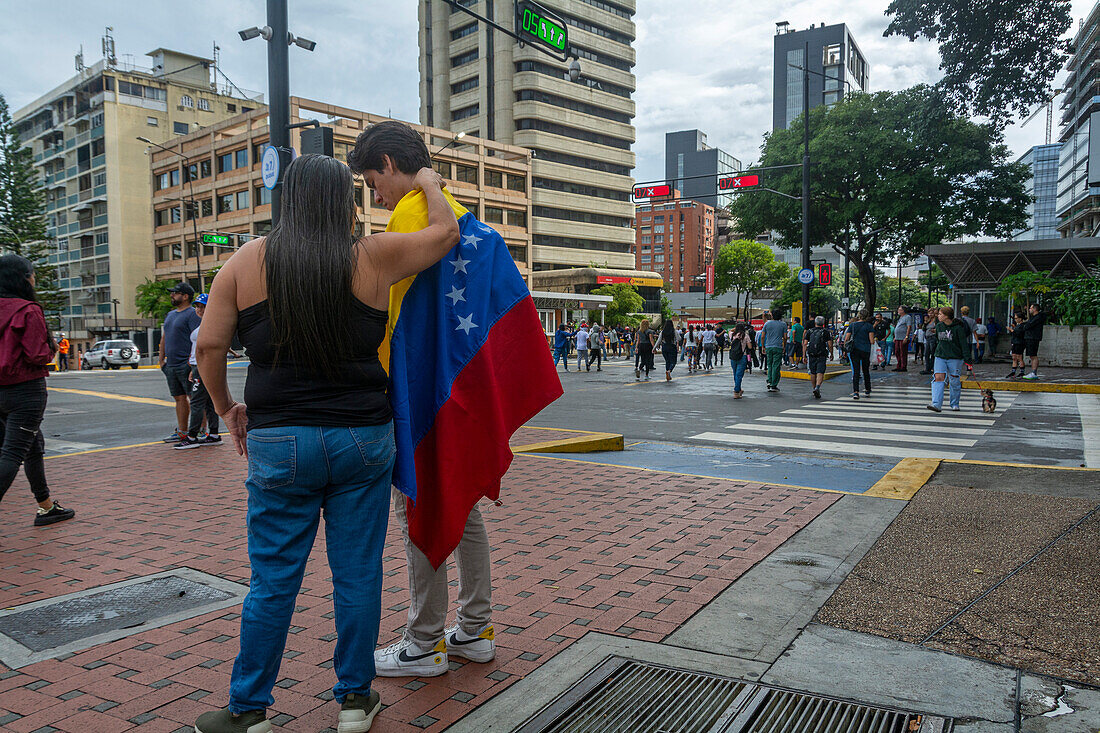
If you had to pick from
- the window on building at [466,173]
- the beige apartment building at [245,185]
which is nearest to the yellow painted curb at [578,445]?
the beige apartment building at [245,185]

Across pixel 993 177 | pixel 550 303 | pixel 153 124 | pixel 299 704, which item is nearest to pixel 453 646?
pixel 299 704

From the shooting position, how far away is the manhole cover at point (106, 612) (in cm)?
316

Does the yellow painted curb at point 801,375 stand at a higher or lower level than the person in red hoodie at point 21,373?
lower

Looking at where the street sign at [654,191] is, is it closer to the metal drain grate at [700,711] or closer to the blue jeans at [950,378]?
the blue jeans at [950,378]

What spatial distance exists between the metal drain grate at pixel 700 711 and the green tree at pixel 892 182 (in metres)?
29.4

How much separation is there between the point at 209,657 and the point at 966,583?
363 centimetres

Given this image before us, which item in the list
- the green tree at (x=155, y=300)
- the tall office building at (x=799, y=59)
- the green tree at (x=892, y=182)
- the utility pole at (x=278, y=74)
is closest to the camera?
the utility pole at (x=278, y=74)

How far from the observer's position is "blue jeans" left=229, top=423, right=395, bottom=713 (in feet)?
7.59

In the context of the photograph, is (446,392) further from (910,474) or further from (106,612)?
(910,474)

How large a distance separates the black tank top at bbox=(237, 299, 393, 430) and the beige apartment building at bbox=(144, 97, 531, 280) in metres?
51.3

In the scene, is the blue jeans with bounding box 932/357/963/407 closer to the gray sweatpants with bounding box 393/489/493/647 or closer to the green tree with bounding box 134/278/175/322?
the gray sweatpants with bounding box 393/489/493/647

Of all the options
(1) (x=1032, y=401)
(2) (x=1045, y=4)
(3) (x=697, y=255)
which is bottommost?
(1) (x=1032, y=401)

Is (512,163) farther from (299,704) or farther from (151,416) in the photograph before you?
(299,704)

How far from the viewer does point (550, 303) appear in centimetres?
5919
